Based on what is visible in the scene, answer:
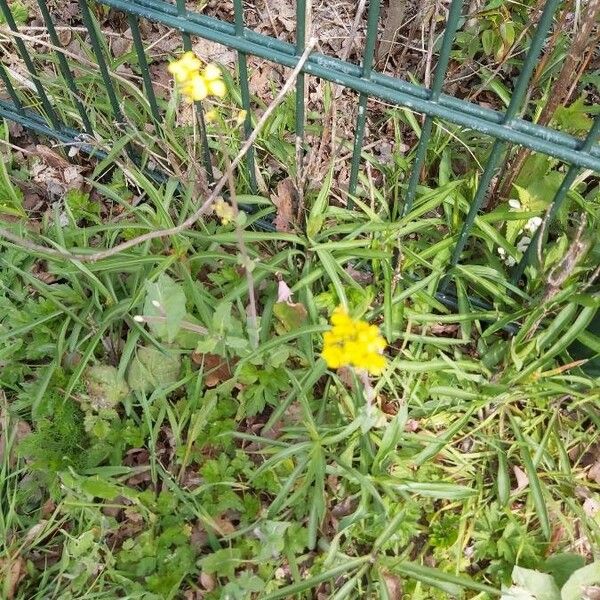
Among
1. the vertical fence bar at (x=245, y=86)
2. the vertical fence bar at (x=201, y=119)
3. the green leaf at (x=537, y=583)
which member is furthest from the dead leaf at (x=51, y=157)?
the green leaf at (x=537, y=583)

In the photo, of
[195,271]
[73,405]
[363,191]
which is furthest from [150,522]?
[363,191]

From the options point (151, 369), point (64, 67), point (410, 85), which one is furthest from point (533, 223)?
point (64, 67)

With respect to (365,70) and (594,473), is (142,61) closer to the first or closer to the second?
(365,70)

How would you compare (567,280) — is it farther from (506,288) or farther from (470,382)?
(470,382)

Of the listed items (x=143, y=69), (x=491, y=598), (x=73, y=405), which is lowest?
(x=491, y=598)

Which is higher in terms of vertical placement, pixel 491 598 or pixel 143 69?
pixel 143 69

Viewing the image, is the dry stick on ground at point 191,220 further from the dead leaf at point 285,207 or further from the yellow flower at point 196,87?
the dead leaf at point 285,207
